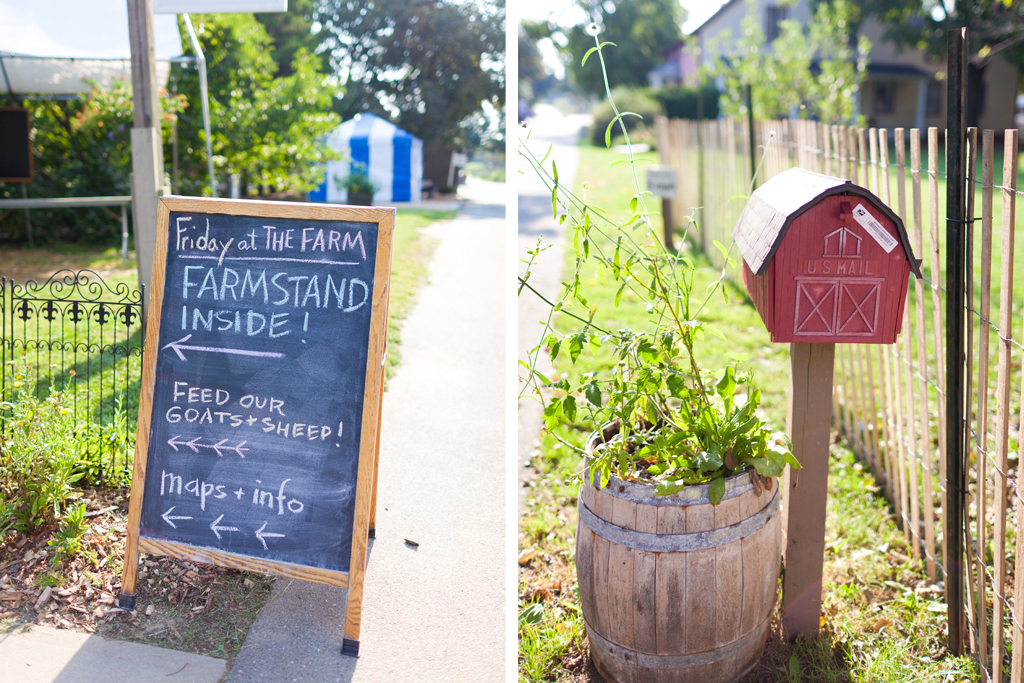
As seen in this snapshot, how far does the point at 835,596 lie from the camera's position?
314cm

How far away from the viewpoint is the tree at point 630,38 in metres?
50.0

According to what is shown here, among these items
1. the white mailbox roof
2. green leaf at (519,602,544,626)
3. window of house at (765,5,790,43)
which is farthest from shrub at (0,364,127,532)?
window of house at (765,5,790,43)

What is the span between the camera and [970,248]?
2.46 metres

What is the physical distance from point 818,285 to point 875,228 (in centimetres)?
24

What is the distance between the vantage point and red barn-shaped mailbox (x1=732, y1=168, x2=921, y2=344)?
2.39m

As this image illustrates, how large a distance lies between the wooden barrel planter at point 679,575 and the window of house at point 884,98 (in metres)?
34.0

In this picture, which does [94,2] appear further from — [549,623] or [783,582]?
[783,582]

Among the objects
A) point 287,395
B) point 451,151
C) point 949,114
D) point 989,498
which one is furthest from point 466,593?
point 451,151

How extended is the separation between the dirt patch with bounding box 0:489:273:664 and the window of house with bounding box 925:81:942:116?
115 feet

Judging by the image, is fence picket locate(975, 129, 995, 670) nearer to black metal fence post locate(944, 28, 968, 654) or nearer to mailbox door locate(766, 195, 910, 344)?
black metal fence post locate(944, 28, 968, 654)

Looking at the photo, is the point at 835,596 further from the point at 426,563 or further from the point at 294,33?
the point at 294,33

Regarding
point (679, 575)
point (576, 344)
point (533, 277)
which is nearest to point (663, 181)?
point (533, 277)

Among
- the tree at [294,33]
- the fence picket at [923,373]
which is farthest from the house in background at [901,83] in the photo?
the fence picket at [923,373]

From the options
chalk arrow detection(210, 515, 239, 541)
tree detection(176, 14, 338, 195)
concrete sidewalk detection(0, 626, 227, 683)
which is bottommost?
concrete sidewalk detection(0, 626, 227, 683)
